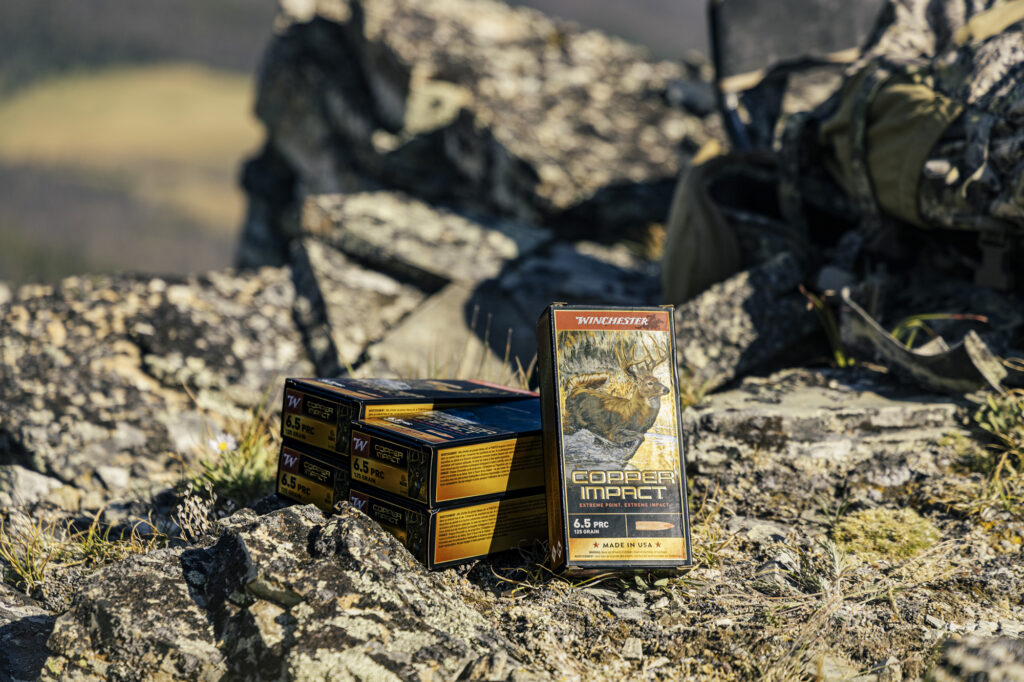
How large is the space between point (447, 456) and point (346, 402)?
0.42 m

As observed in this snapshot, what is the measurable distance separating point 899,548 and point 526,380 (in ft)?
5.10

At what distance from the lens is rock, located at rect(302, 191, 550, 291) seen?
4848 mm

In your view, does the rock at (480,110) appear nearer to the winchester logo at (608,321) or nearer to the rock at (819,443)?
the rock at (819,443)

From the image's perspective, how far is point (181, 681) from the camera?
174 cm

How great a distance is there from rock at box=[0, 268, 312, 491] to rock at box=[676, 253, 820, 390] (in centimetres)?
191

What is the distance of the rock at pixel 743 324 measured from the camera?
3.34m

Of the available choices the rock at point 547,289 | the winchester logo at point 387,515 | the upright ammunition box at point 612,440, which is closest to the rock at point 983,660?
the upright ammunition box at point 612,440

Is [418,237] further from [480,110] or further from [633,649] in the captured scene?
[633,649]

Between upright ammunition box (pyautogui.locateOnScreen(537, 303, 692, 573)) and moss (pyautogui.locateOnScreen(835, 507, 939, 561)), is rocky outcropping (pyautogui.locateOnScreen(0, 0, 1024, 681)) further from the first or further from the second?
upright ammunition box (pyautogui.locateOnScreen(537, 303, 692, 573))

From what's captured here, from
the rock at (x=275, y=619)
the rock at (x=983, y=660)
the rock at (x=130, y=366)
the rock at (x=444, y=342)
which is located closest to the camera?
the rock at (x=983, y=660)

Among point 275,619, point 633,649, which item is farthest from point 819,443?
point 275,619

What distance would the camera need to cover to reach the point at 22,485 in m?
3.29

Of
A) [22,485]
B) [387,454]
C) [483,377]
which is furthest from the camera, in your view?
[483,377]

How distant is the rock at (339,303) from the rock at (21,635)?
194cm
